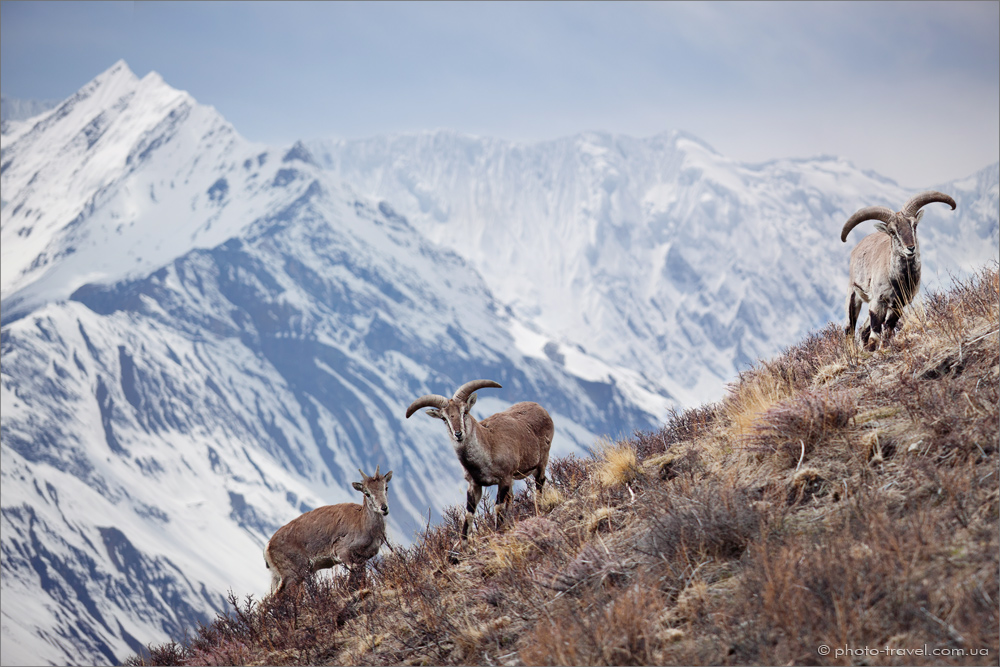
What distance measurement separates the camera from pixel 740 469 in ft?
29.1

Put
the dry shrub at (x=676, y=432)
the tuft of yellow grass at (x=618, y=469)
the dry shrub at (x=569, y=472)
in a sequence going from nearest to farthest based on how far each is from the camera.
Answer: the tuft of yellow grass at (x=618, y=469) < the dry shrub at (x=676, y=432) < the dry shrub at (x=569, y=472)

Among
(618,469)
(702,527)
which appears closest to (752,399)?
(618,469)

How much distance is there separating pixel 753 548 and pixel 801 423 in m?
1.98

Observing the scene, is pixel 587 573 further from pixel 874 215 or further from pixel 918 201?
pixel 918 201

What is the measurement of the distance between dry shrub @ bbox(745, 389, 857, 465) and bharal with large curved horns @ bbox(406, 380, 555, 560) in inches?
139

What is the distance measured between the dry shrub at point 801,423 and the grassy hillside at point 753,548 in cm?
2

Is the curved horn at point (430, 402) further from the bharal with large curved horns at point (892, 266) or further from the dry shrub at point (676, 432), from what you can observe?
the bharal with large curved horns at point (892, 266)

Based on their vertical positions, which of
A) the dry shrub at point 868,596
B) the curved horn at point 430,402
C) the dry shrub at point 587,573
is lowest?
the dry shrub at point 868,596

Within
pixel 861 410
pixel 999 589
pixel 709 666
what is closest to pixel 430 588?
pixel 709 666

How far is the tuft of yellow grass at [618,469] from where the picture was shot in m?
10.3

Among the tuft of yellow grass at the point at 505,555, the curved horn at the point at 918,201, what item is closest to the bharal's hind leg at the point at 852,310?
the curved horn at the point at 918,201

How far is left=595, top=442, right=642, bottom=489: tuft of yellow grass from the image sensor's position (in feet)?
33.9

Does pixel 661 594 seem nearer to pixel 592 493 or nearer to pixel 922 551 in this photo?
pixel 922 551

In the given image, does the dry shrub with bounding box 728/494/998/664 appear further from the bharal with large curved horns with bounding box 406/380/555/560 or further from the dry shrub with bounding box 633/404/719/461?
the bharal with large curved horns with bounding box 406/380/555/560
